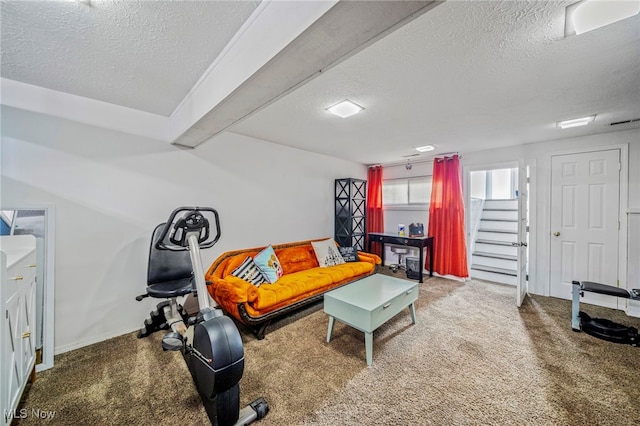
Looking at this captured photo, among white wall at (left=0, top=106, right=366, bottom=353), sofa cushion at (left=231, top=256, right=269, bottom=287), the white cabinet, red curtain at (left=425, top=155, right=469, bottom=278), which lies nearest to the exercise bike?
the white cabinet

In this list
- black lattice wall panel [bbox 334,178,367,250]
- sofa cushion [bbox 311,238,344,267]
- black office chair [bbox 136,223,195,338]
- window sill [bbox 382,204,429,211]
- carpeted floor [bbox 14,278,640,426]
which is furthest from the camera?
window sill [bbox 382,204,429,211]

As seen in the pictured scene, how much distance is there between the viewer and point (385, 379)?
1.76m

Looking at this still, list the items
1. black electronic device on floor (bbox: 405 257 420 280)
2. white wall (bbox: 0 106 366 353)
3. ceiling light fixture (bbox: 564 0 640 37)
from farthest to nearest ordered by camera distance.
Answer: black electronic device on floor (bbox: 405 257 420 280) < white wall (bbox: 0 106 366 353) < ceiling light fixture (bbox: 564 0 640 37)

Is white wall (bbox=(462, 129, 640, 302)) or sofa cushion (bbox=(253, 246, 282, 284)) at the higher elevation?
white wall (bbox=(462, 129, 640, 302))

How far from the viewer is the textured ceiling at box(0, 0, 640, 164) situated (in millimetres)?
1231

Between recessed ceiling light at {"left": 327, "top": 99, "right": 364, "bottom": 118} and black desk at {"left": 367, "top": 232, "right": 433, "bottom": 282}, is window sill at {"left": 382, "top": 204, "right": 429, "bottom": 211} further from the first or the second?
recessed ceiling light at {"left": 327, "top": 99, "right": 364, "bottom": 118}

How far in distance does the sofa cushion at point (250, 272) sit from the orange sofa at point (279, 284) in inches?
3.0

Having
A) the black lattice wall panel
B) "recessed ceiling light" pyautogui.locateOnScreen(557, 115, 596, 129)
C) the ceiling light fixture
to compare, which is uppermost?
"recessed ceiling light" pyautogui.locateOnScreen(557, 115, 596, 129)

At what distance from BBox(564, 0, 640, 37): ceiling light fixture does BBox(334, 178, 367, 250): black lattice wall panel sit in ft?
11.0

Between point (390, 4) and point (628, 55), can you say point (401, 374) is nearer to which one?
point (390, 4)

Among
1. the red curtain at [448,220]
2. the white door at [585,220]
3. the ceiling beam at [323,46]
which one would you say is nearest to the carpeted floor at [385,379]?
the white door at [585,220]

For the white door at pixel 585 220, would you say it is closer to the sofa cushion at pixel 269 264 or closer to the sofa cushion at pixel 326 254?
the sofa cushion at pixel 326 254

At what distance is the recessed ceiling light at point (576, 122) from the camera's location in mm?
2558

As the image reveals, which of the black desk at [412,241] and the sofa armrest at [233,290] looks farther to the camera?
the black desk at [412,241]
